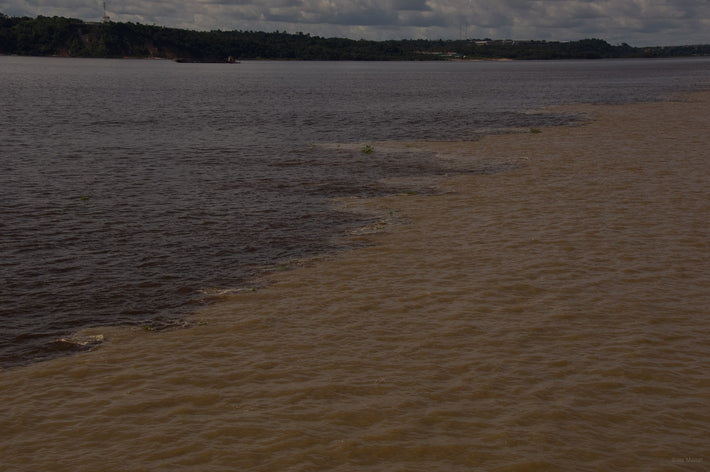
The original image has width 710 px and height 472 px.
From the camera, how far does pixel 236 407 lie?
8930 millimetres

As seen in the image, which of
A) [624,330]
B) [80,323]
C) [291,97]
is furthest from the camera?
[291,97]

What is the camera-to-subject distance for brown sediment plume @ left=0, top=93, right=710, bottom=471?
25.9 ft

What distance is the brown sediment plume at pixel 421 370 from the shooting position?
7.90m

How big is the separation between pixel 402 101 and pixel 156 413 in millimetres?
67052

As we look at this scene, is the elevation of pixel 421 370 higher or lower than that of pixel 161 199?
lower

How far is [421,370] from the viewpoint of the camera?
9.98 m

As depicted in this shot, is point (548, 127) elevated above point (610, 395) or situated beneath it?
elevated above

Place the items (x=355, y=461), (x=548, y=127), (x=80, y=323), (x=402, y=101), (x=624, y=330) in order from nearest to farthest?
(x=355, y=461)
(x=624, y=330)
(x=80, y=323)
(x=548, y=127)
(x=402, y=101)

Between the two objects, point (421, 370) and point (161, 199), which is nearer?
point (421, 370)

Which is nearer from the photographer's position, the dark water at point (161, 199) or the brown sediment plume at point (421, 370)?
the brown sediment plume at point (421, 370)

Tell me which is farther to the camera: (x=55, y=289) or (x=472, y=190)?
(x=472, y=190)

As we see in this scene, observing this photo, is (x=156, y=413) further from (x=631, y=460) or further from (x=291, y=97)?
(x=291, y=97)

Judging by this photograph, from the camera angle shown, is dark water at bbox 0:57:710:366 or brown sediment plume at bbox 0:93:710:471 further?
dark water at bbox 0:57:710:366

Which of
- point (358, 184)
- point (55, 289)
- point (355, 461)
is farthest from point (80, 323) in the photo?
point (358, 184)
